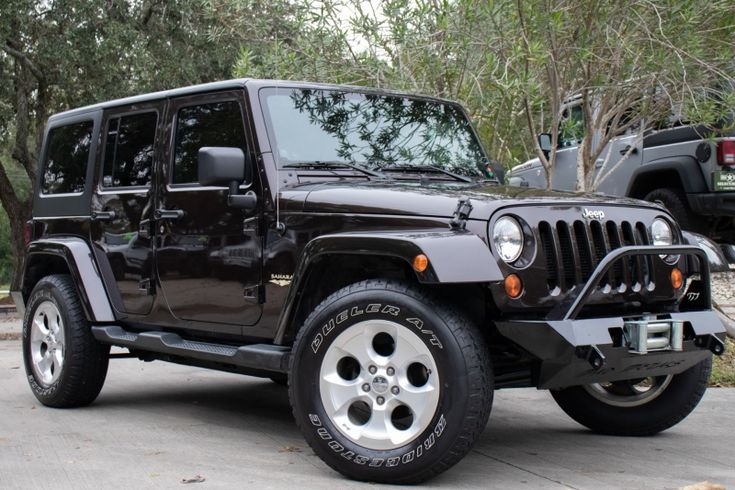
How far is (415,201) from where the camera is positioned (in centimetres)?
478

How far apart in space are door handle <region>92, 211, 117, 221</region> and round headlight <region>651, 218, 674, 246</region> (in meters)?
3.35

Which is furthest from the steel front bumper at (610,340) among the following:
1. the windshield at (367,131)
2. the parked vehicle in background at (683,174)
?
the parked vehicle in background at (683,174)

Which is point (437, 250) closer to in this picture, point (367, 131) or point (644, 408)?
point (367, 131)

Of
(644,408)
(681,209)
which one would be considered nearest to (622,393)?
(644,408)

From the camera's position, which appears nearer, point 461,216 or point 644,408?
point 461,216

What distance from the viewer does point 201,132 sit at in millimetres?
6086

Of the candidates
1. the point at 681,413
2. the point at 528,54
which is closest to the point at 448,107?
the point at 528,54

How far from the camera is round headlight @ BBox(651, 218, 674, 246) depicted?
5.22 m

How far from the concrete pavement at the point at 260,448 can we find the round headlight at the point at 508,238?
1.04 metres

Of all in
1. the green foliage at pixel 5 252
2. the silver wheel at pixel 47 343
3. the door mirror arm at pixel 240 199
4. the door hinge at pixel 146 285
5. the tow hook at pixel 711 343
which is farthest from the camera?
the green foliage at pixel 5 252

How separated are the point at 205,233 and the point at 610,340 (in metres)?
2.42

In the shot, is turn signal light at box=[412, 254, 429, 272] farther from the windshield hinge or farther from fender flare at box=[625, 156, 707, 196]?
fender flare at box=[625, 156, 707, 196]

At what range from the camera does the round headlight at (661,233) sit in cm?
522

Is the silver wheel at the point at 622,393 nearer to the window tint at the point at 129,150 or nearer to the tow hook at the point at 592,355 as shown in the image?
the tow hook at the point at 592,355
